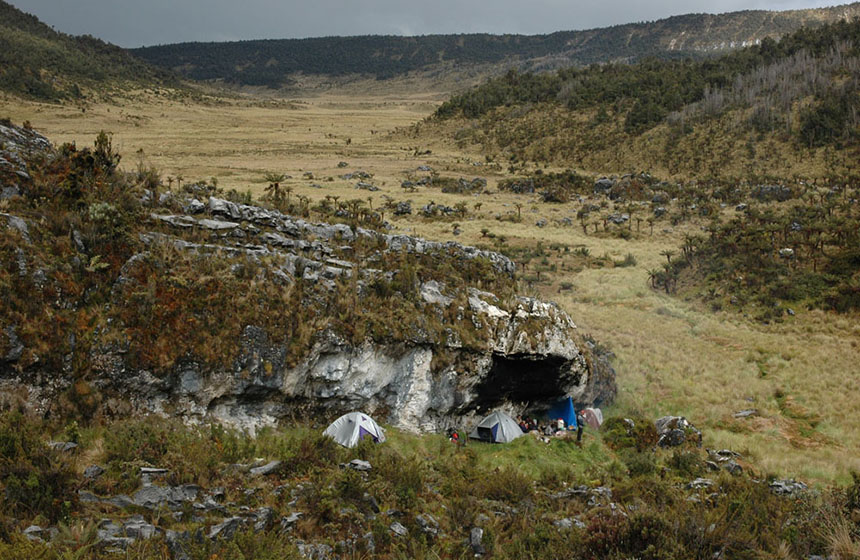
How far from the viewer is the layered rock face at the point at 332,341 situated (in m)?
7.81

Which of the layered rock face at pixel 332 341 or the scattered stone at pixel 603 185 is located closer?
the layered rock face at pixel 332 341

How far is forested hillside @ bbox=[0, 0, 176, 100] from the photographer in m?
76.4

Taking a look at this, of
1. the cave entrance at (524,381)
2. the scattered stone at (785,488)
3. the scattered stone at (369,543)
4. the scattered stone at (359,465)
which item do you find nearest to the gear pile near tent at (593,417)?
the cave entrance at (524,381)

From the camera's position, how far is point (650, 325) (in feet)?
77.5

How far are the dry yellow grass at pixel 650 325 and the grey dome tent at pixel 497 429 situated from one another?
17.8ft

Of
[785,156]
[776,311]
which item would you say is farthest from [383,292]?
[785,156]

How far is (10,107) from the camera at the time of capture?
66.0 metres

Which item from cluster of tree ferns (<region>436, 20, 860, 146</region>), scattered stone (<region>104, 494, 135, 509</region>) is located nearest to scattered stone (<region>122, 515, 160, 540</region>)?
scattered stone (<region>104, 494, 135, 509</region>)

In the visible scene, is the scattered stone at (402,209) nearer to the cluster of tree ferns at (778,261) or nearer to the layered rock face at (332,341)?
the cluster of tree ferns at (778,261)

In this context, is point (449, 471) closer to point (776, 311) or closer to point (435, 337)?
point (435, 337)

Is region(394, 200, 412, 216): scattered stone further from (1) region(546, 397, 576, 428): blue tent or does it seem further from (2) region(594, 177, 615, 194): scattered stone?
(1) region(546, 397, 576, 428): blue tent

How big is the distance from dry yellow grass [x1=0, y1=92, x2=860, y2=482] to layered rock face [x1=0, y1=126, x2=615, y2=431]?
489 cm

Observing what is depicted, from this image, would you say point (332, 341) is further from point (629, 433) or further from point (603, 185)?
point (603, 185)

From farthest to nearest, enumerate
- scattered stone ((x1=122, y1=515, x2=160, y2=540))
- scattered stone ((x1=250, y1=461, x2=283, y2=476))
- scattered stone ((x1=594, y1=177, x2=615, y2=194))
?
1. scattered stone ((x1=594, y1=177, x2=615, y2=194))
2. scattered stone ((x1=250, y1=461, x2=283, y2=476))
3. scattered stone ((x1=122, y1=515, x2=160, y2=540))
